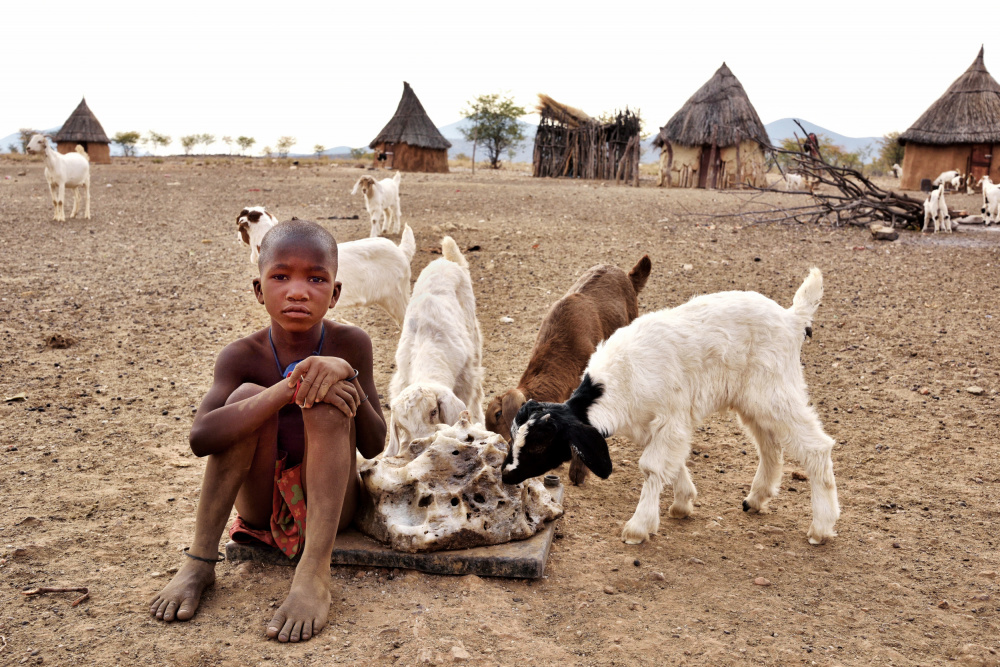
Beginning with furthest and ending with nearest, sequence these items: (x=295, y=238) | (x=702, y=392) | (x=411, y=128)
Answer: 1. (x=411, y=128)
2. (x=702, y=392)
3. (x=295, y=238)

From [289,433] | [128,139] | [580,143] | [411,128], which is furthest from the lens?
[128,139]

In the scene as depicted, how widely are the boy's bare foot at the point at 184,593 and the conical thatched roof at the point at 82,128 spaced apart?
31145 mm

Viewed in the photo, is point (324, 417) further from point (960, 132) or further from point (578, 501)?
point (960, 132)

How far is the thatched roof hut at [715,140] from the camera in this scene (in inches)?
968

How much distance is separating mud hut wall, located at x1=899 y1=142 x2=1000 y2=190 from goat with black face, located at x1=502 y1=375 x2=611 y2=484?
24.0 metres

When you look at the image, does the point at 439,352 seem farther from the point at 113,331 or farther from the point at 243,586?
the point at 113,331

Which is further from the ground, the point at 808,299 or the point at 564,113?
the point at 564,113

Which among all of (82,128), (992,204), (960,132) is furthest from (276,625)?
(82,128)

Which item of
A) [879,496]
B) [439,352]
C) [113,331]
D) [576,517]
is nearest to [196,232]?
[113,331]

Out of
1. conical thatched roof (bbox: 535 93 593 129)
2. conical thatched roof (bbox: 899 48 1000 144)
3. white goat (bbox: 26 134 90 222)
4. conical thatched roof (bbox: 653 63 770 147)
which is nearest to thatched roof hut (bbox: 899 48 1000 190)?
conical thatched roof (bbox: 899 48 1000 144)

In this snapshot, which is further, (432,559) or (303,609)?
(432,559)

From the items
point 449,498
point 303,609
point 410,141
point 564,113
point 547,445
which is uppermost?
point 564,113

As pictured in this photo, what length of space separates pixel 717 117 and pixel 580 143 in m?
6.43

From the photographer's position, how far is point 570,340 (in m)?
4.75
